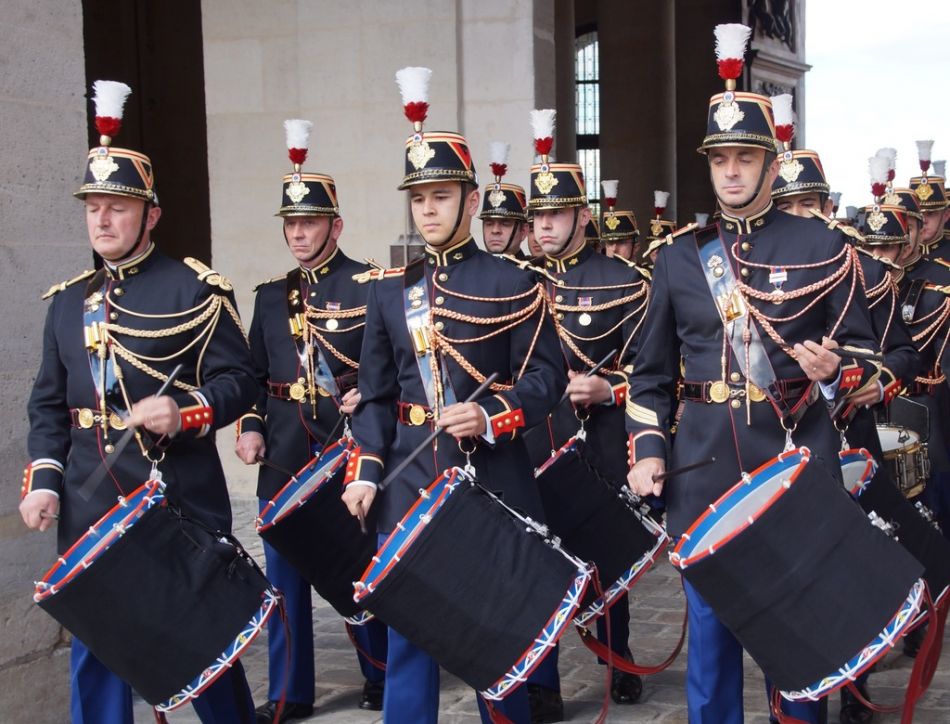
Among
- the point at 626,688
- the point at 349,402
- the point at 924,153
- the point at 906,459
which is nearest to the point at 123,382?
the point at 349,402

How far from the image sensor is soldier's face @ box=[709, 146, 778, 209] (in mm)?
4863

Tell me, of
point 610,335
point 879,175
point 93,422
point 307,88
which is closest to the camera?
point 93,422

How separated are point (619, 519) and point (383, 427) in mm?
1344

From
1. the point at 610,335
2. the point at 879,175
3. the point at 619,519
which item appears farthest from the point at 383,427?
Result: the point at 879,175

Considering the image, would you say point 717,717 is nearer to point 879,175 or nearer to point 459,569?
point 459,569

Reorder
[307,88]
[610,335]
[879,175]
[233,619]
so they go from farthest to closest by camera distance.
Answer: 1. [307,88]
2. [879,175]
3. [610,335]
4. [233,619]

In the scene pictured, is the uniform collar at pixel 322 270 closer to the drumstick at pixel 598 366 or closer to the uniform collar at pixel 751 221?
the drumstick at pixel 598 366

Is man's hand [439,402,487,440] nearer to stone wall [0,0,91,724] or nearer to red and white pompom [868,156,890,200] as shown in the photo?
stone wall [0,0,91,724]

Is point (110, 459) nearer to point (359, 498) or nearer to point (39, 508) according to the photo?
point (39, 508)

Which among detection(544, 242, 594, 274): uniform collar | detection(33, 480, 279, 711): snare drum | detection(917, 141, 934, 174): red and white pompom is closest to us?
detection(33, 480, 279, 711): snare drum

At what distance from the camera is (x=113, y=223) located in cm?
505

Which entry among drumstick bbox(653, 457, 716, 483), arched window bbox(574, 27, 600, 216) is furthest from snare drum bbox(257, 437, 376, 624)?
arched window bbox(574, 27, 600, 216)

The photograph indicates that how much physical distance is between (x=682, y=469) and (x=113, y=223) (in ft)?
6.71

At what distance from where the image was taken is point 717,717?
15.6 ft
